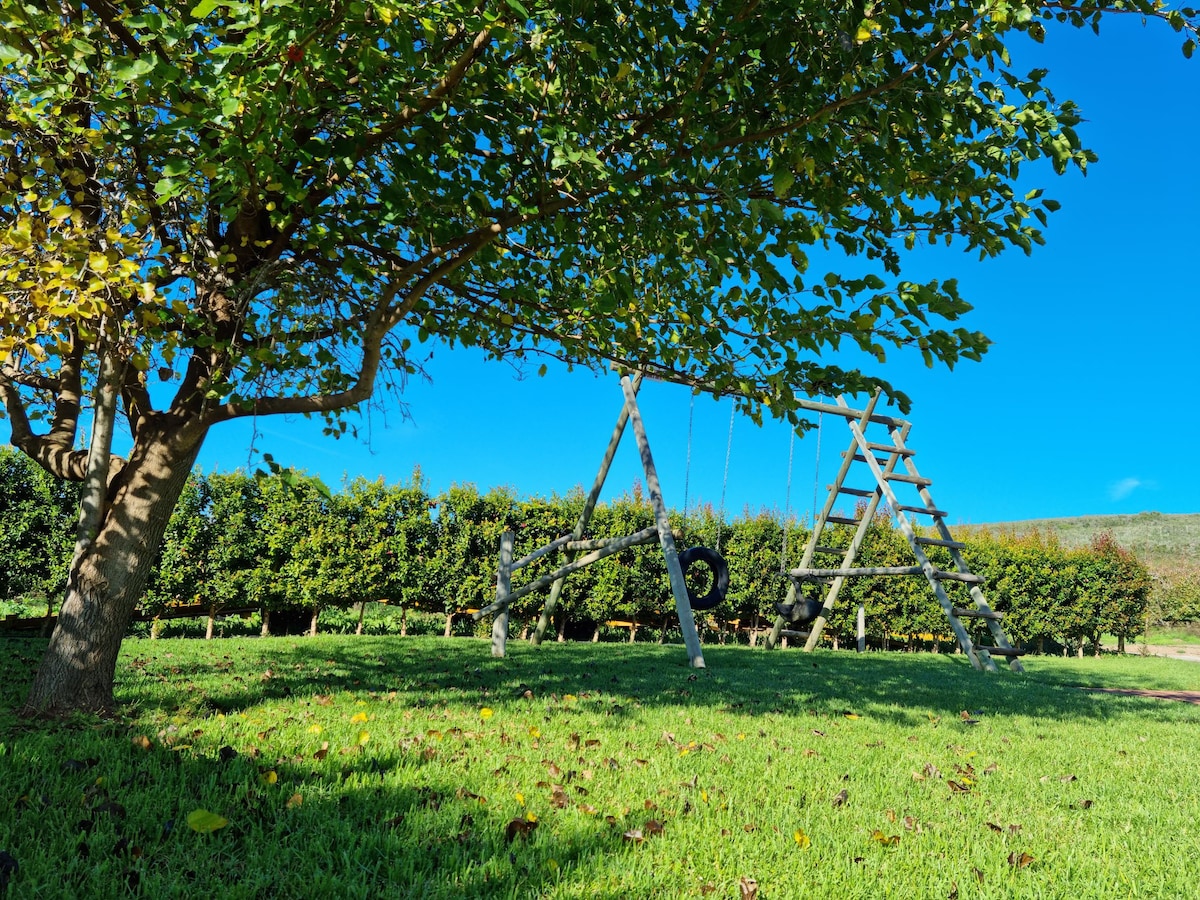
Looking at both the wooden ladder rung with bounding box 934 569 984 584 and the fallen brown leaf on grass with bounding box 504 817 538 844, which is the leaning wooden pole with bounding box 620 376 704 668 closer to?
the wooden ladder rung with bounding box 934 569 984 584

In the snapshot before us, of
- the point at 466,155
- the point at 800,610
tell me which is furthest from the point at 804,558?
the point at 466,155

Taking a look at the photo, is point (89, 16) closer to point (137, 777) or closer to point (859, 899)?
point (137, 777)

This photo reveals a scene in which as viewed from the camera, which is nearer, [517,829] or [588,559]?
[517,829]

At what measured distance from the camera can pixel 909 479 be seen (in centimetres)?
1107

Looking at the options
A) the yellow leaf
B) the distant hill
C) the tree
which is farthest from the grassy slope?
the yellow leaf

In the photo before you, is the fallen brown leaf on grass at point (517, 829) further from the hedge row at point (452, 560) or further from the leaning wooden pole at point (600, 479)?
the hedge row at point (452, 560)

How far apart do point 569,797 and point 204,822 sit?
139cm

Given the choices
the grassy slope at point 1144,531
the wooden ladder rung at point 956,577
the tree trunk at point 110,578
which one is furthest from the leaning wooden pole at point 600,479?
the grassy slope at point 1144,531

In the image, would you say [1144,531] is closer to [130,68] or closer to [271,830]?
[271,830]

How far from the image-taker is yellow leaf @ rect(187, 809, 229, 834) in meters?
2.44

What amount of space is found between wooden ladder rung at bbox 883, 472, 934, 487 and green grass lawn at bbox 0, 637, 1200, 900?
530 centimetres

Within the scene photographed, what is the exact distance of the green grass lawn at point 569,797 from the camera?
229cm

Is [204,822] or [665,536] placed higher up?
[665,536]

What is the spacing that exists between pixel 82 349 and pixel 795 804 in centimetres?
521
